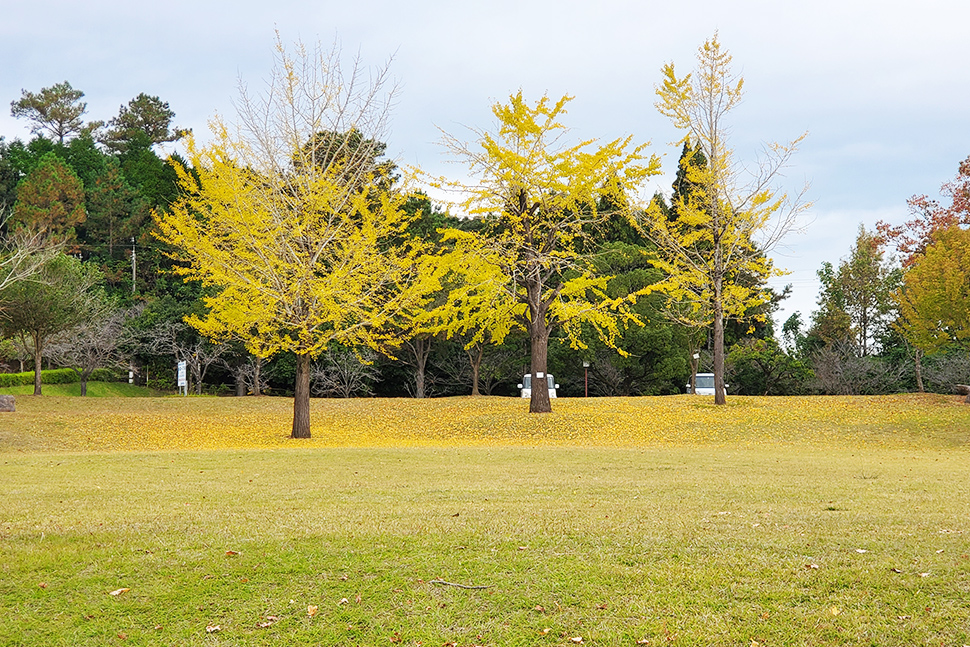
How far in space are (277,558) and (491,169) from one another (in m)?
16.5

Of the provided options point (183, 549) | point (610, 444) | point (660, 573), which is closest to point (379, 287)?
point (610, 444)

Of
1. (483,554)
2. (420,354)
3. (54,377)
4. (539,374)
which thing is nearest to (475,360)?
(420,354)

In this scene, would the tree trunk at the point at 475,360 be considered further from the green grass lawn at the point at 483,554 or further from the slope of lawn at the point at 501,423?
the green grass lawn at the point at 483,554

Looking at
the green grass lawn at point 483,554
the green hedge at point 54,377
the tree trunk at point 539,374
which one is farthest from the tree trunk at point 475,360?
the green grass lawn at point 483,554

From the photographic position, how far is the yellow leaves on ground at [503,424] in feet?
59.7

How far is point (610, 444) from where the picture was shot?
58.6 feet

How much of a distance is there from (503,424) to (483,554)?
1473cm

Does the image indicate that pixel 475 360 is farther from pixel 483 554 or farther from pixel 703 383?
pixel 483 554

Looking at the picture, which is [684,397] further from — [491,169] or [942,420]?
[491,169]

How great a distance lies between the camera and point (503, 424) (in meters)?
20.5

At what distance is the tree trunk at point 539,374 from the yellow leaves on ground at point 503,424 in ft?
1.77

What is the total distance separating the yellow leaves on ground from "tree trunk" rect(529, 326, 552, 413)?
0.54 m

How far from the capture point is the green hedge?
34469mm

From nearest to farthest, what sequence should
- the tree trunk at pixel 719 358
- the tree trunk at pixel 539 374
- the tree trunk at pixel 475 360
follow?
the tree trunk at pixel 539 374
the tree trunk at pixel 719 358
the tree trunk at pixel 475 360
